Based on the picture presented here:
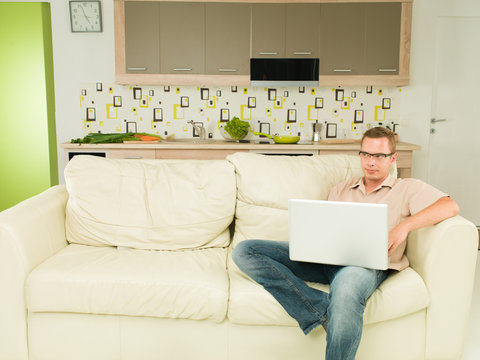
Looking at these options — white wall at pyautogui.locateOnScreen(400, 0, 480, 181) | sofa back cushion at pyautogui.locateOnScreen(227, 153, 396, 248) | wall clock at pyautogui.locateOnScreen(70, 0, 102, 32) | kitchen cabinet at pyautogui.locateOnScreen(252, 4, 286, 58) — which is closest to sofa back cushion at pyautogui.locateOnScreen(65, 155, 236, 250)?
sofa back cushion at pyautogui.locateOnScreen(227, 153, 396, 248)

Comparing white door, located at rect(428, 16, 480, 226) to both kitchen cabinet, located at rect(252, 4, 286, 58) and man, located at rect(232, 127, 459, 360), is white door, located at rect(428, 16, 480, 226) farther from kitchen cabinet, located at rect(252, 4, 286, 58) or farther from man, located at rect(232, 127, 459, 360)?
man, located at rect(232, 127, 459, 360)

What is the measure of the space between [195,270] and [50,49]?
3721 millimetres

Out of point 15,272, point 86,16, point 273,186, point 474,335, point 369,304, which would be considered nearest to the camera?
point 369,304

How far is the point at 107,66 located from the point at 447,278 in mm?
4018

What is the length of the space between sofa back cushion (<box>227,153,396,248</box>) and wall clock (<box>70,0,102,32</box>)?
298cm

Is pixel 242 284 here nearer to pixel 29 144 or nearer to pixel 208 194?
pixel 208 194

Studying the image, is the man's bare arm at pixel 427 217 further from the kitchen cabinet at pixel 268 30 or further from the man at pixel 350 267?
the kitchen cabinet at pixel 268 30

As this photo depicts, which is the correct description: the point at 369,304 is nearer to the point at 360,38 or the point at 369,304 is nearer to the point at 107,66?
the point at 360,38

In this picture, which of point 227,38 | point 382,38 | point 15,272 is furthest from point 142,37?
point 15,272

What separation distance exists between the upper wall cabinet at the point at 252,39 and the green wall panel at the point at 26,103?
0.86 meters

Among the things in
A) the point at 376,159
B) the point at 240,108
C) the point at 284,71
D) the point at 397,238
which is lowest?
the point at 397,238

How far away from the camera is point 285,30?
480cm

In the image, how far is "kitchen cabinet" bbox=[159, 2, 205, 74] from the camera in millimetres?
4797

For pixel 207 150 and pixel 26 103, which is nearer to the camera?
pixel 207 150
